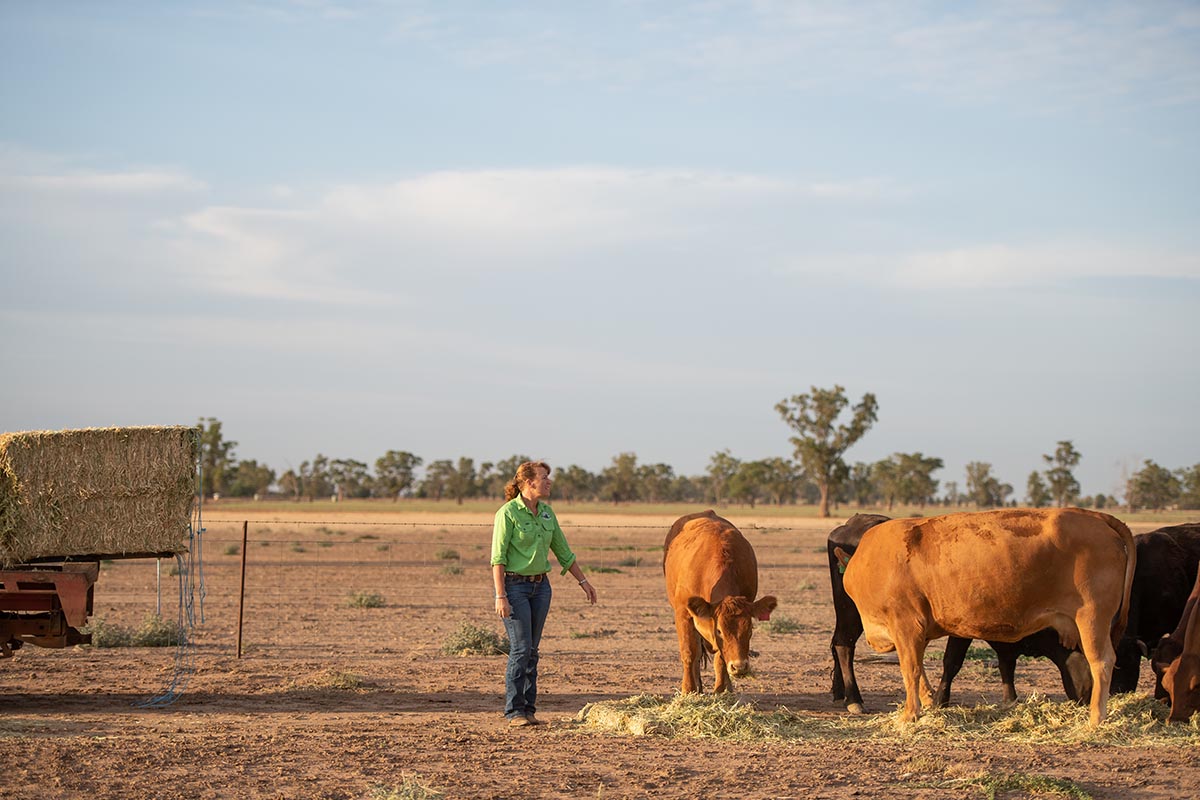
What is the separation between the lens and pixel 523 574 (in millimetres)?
9914

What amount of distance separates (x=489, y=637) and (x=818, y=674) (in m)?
4.31

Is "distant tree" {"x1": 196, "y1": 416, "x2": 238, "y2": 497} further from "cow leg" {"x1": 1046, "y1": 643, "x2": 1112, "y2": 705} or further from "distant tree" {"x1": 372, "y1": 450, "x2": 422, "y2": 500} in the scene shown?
"cow leg" {"x1": 1046, "y1": 643, "x2": 1112, "y2": 705}

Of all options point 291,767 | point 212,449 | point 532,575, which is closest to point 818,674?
point 532,575

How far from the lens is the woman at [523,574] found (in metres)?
9.83

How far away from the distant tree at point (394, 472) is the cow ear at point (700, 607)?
128 metres

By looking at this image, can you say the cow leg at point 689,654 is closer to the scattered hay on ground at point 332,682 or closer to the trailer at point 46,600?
the scattered hay on ground at point 332,682

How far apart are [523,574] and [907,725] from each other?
3470mm

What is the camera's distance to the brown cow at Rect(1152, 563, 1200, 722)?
9461 mm

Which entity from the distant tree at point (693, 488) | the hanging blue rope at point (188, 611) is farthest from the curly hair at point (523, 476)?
the distant tree at point (693, 488)

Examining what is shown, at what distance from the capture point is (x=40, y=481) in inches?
398

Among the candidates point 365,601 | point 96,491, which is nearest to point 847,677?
point 96,491

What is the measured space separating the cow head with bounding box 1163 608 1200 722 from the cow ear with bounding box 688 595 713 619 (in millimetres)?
3888

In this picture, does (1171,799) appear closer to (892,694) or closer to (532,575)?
(892,694)

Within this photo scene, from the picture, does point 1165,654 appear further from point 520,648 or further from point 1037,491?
point 1037,491
